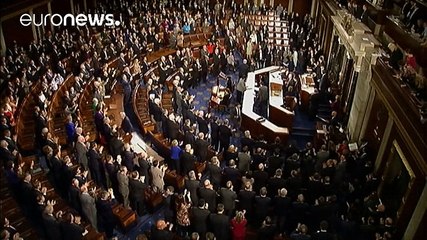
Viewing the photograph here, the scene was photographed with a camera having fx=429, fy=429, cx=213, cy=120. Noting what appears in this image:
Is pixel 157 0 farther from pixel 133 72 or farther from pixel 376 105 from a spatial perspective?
pixel 376 105

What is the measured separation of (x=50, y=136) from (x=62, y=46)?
688 cm

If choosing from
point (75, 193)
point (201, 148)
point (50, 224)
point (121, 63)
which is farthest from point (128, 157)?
point (121, 63)

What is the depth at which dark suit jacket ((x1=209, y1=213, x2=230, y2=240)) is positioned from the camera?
26.1 feet

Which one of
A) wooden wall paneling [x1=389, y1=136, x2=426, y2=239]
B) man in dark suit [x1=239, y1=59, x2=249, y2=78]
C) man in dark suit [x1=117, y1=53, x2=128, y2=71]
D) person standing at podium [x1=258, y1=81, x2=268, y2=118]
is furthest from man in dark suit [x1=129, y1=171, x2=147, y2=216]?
man in dark suit [x1=239, y1=59, x2=249, y2=78]

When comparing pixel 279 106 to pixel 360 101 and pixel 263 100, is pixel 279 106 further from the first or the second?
pixel 360 101

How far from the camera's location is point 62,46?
1580cm

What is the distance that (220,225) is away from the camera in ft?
26.4

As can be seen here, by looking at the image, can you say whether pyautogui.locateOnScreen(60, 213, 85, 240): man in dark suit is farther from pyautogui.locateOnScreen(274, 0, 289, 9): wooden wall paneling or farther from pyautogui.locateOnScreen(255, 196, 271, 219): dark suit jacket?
pyautogui.locateOnScreen(274, 0, 289, 9): wooden wall paneling

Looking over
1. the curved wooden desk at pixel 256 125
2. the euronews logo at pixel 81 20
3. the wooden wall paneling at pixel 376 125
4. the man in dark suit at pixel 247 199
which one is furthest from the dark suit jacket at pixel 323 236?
the euronews logo at pixel 81 20

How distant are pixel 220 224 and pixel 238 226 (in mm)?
338

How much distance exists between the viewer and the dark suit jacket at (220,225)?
7.96 metres

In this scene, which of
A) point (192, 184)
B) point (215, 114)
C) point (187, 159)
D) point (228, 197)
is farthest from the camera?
point (215, 114)

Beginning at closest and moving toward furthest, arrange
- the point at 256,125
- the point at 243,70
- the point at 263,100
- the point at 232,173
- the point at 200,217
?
the point at 200,217
the point at 232,173
the point at 256,125
the point at 263,100
the point at 243,70

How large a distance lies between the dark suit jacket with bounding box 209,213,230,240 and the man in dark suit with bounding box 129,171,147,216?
5.89 ft
